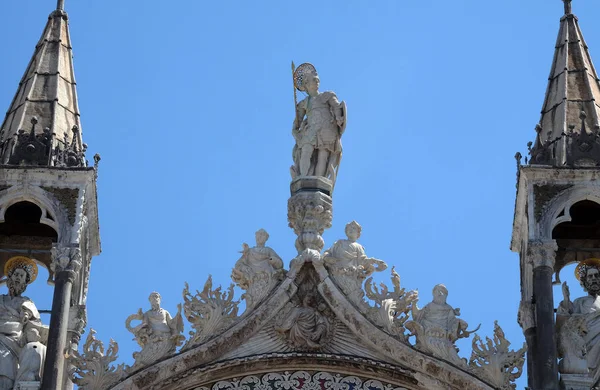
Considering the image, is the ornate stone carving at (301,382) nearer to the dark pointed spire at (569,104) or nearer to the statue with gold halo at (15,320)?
the statue with gold halo at (15,320)

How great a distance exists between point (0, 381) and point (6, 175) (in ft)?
8.86

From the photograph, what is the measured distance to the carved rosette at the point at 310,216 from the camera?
28.1 m

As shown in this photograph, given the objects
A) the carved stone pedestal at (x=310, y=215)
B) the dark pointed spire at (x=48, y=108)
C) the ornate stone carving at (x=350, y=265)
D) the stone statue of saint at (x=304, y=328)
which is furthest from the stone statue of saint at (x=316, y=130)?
the dark pointed spire at (x=48, y=108)

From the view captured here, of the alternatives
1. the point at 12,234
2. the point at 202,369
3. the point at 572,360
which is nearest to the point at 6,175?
the point at 12,234

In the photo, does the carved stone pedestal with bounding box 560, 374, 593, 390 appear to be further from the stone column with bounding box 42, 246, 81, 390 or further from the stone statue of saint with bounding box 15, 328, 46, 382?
the stone statue of saint with bounding box 15, 328, 46, 382

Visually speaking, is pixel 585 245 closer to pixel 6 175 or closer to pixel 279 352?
pixel 279 352

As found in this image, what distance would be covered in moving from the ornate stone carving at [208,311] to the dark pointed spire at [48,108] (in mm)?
2300

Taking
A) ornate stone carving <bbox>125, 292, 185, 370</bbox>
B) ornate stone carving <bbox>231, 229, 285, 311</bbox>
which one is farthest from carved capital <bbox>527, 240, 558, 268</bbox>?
ornate stone carving <bbox>125, 292, 185, 370</bbox>

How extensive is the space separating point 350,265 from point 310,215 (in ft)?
2.93

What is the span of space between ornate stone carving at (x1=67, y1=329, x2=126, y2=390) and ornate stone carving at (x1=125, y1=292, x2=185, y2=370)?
9.7 inches

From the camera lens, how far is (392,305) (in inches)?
1083

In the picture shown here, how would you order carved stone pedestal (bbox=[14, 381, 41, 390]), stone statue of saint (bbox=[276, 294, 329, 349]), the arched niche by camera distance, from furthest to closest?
1. the arched niche
2. stone statue of saint (bbox=[276, 294, 329, 349])
3. carved stone pedestal (bbox=[14, 381, 41, 390])

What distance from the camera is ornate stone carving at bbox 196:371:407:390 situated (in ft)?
89.0

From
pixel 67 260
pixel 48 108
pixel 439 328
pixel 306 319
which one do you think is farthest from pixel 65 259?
pixel 439 328
